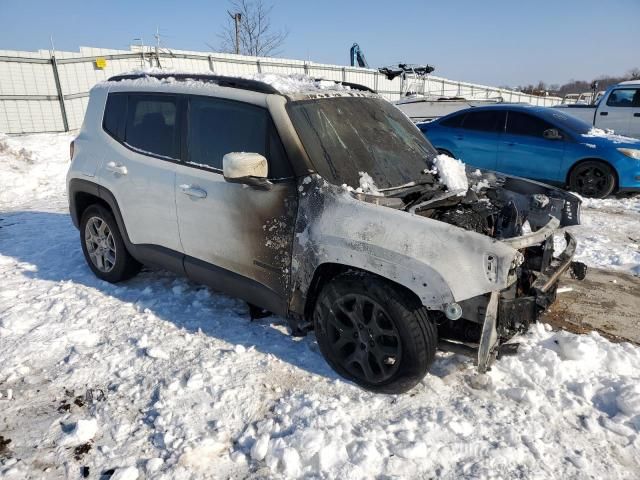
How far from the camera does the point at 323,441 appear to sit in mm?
2561

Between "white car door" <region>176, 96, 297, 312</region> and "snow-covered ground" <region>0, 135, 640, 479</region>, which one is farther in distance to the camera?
"white car door" <region>176, 96, 297, 312</region>

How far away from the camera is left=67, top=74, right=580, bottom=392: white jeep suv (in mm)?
2725

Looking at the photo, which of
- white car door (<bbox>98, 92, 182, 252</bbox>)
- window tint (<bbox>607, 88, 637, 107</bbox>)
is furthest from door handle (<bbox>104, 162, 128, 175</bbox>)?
window tint (<bbox>607, 88, 637, 107</bbox>)

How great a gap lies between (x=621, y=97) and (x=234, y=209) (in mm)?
12792

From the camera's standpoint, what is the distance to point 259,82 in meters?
3.44

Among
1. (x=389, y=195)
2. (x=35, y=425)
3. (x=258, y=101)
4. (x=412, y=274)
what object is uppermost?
(x=258, y=101)

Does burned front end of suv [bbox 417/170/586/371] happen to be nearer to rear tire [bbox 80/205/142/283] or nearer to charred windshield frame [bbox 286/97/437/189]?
charred windshield frame [bbox 286/97/437/189]

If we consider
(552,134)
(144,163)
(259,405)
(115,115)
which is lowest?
(259,405)

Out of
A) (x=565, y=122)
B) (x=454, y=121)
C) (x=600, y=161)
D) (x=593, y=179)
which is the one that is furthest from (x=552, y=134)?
(x=454, y=121)

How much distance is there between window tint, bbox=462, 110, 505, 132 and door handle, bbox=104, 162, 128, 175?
23.2 ft

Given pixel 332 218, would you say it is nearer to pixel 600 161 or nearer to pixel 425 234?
pixel 425 234

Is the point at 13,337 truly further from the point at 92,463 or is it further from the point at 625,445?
the point at 625,445

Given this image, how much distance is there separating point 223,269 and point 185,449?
139 centimetres

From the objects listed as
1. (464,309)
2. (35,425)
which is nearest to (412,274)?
(464,309)
